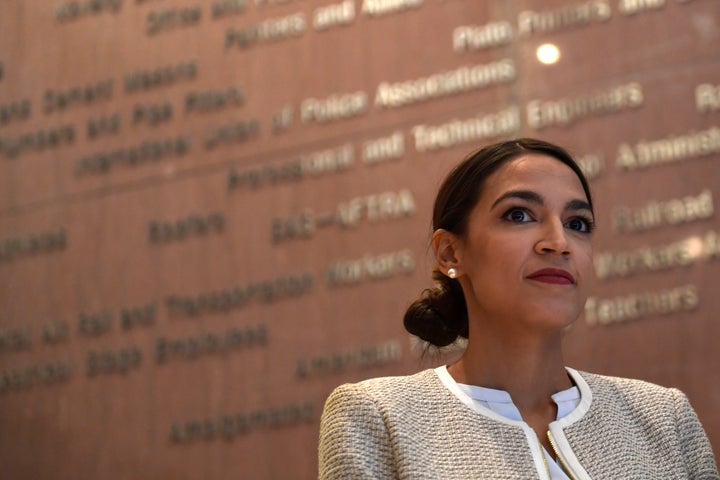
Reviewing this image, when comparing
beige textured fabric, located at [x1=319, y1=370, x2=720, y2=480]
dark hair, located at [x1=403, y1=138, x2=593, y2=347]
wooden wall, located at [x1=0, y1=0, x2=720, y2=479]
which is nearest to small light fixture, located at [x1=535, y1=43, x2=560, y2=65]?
wooden wall, located at [x1=0, y1=0, x2=720, y2=479]

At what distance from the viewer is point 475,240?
1.95 metres

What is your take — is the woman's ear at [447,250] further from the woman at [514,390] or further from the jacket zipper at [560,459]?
the jacket zipper at [560,459]

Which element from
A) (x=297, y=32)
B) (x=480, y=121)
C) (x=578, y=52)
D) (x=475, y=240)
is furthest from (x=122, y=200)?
(x=475, y=240)

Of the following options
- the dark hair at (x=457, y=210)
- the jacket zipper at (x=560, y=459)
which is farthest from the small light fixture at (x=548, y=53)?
the jacket zipper at (x=560, y=459)

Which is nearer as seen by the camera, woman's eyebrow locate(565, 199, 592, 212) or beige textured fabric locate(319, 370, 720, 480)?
beige textured fabric locate(319, 370, 720, 480)

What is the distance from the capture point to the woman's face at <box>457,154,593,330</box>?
1.86 m

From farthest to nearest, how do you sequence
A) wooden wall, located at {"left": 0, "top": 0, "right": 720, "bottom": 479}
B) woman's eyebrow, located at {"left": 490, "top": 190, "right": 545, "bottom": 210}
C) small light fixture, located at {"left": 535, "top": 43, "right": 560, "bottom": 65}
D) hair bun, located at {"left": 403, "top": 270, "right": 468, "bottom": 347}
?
1. small light fixture, located at {"left": 535, "top": 43, "right": 560, "bottom": 65}
2. wooden wall, located at {"left": 0, "top": 0, "right": 720, "bottom": 479}
3. hair bun, located at {"left": 403, "top": 270, "right": 468, "bottom": 347}
4. woman's eyebrow, located at {"left": 490, "top": 190, "right": 545, "bottom": 210}

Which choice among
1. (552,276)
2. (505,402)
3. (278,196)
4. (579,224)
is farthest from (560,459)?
(278,196)

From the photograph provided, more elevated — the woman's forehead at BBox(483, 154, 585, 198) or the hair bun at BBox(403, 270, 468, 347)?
the woman's forehead at BBox(483, 154, 585, 198)

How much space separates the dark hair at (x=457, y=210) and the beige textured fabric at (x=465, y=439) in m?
0.17

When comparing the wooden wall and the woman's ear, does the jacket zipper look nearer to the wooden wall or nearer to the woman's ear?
the woman's ear

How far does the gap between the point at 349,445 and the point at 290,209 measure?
197cm

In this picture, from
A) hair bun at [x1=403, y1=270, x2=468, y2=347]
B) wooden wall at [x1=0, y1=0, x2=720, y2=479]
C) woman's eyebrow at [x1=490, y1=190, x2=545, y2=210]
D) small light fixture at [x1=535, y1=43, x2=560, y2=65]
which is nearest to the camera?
woman's eyebrow at [x1=490, y1=190, x2=545, y2=210]

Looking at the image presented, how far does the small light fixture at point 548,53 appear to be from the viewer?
3.42m
